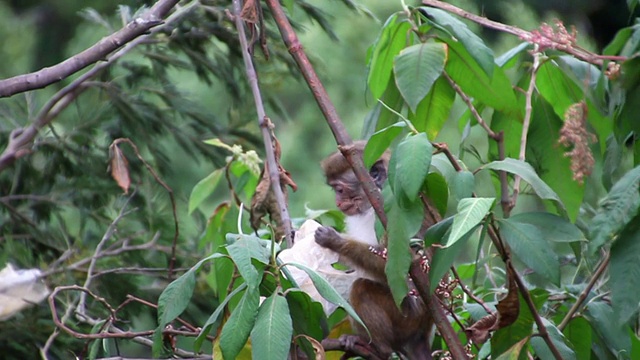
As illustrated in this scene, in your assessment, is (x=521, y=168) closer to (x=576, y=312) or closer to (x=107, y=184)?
(x=576, y=312)

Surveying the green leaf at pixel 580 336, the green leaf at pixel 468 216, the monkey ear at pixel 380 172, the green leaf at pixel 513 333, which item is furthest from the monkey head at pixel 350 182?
the green leaf at pixel 468 216

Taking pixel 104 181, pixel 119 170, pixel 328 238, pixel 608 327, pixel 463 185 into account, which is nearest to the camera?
pixel 463 185

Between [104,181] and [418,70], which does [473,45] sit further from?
[104,181]

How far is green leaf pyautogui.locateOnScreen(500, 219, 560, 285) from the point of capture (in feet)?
5.08

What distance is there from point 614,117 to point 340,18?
530 centimetres

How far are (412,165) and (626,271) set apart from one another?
1.27ft

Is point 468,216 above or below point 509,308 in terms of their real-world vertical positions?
above

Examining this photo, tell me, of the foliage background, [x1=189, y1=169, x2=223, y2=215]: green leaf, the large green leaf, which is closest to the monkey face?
[x1=189, y1=169, x2=223, y2=215]: green leaf

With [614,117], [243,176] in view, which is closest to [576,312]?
[614,117]

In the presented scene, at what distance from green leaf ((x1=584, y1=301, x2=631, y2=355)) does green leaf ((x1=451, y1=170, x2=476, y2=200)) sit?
458 mm

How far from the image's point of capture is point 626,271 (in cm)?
154

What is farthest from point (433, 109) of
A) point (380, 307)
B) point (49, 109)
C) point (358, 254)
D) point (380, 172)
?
point (49, 109)

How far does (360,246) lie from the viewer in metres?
2.63

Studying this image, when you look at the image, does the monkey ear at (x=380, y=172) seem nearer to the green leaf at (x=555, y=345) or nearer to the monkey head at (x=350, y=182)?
the monkey head at (x=350, y=182)
